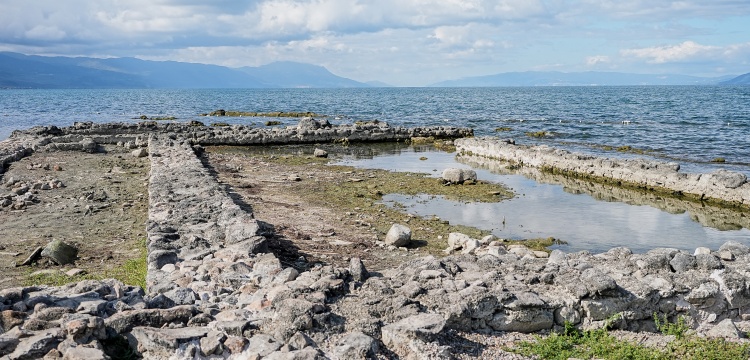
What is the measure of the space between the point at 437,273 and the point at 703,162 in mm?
23007

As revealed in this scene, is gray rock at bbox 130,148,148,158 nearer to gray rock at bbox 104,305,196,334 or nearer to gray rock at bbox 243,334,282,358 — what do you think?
gray rock at bbox 104,305,196,334

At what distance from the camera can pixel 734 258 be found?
29.8ft

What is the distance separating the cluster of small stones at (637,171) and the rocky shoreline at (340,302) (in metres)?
9.01

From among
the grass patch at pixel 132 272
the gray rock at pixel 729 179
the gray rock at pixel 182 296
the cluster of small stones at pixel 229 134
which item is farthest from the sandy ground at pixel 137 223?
the gray rock at pixel 729 179

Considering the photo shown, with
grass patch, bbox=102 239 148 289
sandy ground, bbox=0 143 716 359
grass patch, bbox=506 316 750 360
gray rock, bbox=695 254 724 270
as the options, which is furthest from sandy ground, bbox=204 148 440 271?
gray rock, bbox=695 254 724 270

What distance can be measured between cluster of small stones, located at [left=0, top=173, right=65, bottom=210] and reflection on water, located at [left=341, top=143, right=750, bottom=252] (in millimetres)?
8361

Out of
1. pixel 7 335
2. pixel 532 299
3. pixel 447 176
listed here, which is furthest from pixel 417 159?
pixel 7 335

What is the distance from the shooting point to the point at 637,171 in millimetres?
20328

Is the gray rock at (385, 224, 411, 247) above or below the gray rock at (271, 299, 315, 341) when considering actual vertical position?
below

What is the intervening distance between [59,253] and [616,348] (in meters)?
8.38

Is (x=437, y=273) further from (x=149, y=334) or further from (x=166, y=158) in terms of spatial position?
(x=166, y=158)

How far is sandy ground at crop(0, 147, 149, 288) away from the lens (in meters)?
10.7

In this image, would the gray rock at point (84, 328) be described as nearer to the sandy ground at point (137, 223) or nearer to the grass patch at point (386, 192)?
the sandy ground at point (137, 223)

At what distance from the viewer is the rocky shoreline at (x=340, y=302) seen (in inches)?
230
